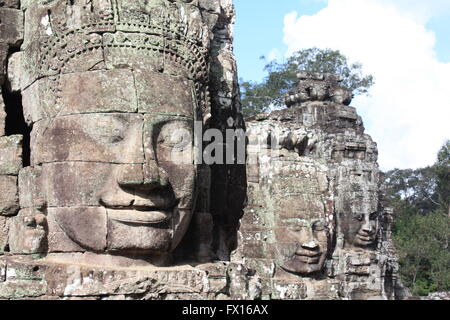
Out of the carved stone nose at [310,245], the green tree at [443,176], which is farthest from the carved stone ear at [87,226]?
the green tree at [443,176]

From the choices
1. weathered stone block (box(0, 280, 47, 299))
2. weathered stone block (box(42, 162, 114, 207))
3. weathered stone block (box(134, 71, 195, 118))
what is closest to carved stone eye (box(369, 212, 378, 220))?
weathered stone block (box(134, 71, 195, 118))

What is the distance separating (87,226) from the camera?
20.4ft

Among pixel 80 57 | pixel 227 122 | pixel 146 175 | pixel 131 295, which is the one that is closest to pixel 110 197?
pixel 146 175

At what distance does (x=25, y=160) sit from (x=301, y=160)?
311cm

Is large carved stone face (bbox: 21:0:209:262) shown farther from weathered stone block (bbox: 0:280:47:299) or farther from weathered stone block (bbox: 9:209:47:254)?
weathered stone block (bbox: 0:280:47:299)

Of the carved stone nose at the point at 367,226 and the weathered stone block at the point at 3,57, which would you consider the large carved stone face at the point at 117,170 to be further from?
the carved stone nose at the point at 367,226

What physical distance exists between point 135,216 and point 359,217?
10.5 m

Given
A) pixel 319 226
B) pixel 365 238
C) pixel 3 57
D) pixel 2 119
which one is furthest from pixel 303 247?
pixel 365 238

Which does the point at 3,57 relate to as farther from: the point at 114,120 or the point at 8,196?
the point at 114,120

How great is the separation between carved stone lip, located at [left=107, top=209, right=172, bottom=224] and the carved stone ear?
77 millimetres

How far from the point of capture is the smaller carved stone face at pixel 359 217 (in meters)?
16.1
